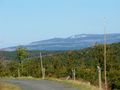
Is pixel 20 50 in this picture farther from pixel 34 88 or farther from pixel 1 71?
pixel 34 88

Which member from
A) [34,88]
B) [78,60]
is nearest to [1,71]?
[78,60]

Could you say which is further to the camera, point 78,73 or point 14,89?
point 78,73

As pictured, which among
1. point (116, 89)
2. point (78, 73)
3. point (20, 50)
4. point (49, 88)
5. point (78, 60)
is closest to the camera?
point (49, 88)

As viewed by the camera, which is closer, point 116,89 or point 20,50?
point 116,89

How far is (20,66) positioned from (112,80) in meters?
29.2

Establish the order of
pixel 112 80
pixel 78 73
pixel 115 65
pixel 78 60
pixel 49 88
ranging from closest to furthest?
pixel 49 88 → pixel 112 80 → pixel 78 73 → pixel 115 65 → pixel 78 60

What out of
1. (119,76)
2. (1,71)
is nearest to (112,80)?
(119,76)

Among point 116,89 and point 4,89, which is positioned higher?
point 4,89

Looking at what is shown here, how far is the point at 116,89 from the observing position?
51688 mm

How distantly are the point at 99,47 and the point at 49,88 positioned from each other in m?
50.0

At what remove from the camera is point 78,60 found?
10975 cm

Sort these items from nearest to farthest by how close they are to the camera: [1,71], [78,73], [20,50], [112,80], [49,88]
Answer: [49,88], [112,80], [78,73], [20,50], [1,71]

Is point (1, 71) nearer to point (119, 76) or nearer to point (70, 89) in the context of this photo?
point (119, 76)

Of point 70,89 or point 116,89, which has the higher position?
point 70,89
